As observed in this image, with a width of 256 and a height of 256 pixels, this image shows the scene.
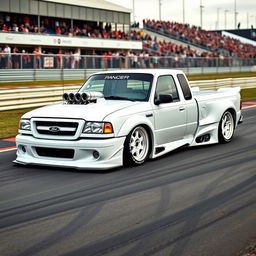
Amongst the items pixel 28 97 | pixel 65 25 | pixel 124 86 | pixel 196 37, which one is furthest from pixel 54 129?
pixel 196 37

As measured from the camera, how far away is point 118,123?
7609 millimetres

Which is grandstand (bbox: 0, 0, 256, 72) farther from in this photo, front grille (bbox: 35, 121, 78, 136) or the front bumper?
the front bumper

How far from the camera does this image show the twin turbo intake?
26.9ft

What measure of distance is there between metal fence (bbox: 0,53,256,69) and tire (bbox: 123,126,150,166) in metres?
18.7

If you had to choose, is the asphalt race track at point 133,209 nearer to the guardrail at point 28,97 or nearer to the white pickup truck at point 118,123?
the white pickup truck at point 118,123

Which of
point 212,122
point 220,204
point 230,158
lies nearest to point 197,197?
point 220,204

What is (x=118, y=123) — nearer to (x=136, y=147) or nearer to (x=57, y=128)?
(x=136, y=147)

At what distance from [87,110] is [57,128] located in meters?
0.53

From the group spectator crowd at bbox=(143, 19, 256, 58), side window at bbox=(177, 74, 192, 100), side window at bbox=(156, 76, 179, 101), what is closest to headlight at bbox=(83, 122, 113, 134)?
side window at bbox=(156, 76, 179, 101)

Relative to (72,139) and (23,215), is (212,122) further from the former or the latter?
(23,215)

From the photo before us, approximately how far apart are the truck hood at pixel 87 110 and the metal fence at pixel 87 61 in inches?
717

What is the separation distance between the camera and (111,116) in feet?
24.9

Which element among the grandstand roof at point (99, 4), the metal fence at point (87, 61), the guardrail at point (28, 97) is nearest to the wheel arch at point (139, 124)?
the guardrail at point (28, 97)

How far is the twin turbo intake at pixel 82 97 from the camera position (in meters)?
8.19
